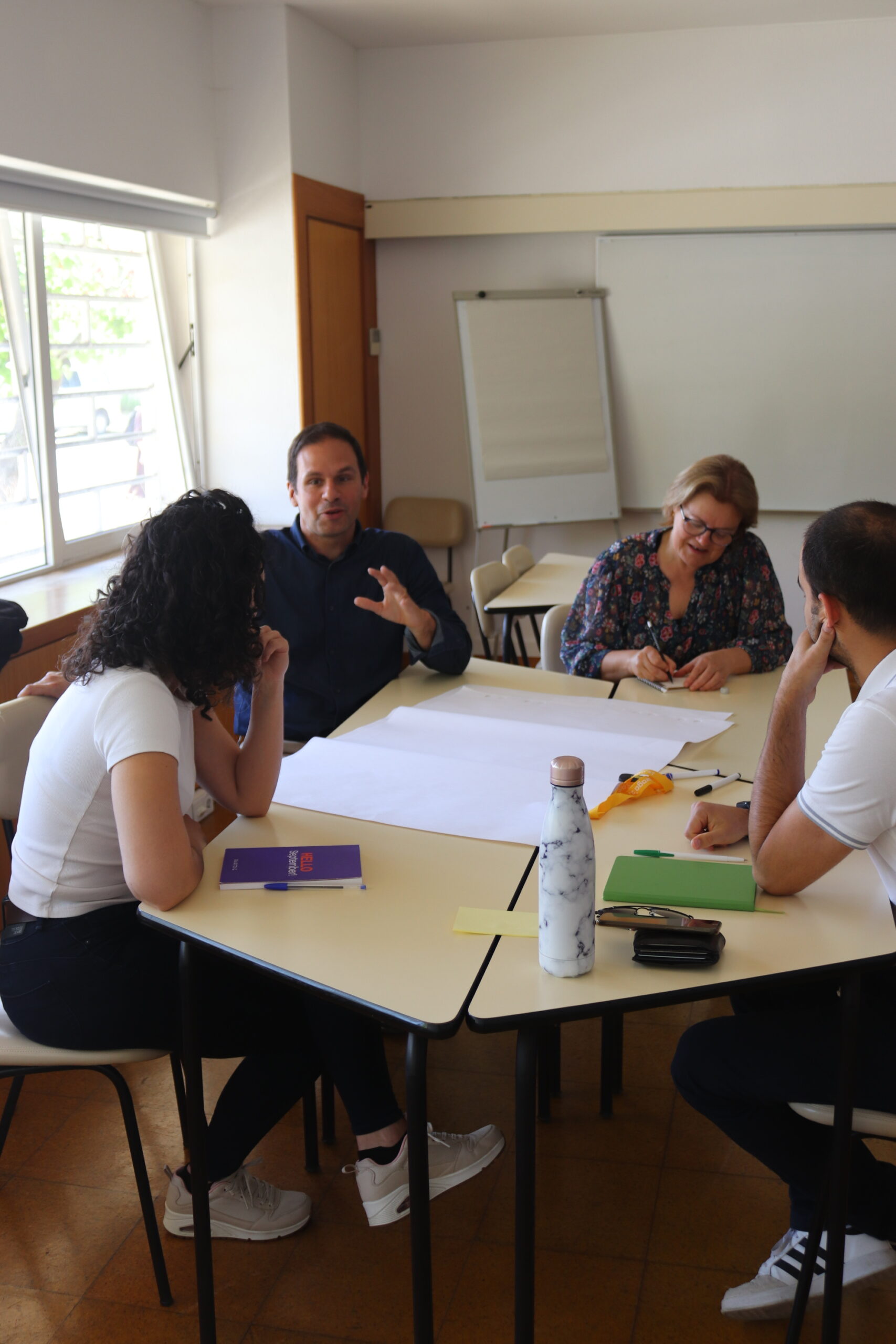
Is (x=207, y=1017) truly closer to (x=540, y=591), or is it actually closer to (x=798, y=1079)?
(x=798, y=1079)

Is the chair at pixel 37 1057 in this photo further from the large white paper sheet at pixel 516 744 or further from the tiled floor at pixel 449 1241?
the large white paper sheet at pixel 516 744

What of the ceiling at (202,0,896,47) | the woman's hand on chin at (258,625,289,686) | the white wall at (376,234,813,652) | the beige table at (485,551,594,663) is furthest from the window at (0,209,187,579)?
the woman's hand on chin at (258,625,289,686)

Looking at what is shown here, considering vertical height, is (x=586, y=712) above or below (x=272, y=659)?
below

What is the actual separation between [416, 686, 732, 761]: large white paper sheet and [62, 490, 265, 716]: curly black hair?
753 millimetres

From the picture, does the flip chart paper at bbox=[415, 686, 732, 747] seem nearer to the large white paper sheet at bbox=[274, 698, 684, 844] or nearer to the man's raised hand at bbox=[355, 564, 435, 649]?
the large white paper sheet at bbox=[274, 698, 684, 844]

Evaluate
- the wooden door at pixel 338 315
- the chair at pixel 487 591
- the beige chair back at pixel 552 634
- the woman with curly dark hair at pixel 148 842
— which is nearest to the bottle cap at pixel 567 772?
the woman with curly dark hair at pixel 148 842

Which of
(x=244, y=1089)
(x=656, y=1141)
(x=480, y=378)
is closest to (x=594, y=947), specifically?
(x=244, y=1089)

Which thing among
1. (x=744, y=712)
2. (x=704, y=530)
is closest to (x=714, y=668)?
(x=744, y=712)

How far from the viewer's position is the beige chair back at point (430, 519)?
226 inches

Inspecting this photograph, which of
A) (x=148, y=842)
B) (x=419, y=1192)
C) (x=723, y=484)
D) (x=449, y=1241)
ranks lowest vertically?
(x=449, y=1241)

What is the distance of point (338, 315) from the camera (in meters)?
5.23

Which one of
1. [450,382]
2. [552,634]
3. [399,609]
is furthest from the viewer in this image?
[450,382]

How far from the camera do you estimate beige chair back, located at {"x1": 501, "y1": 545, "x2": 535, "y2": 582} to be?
422 centimetres

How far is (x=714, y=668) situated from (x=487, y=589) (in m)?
1.38
